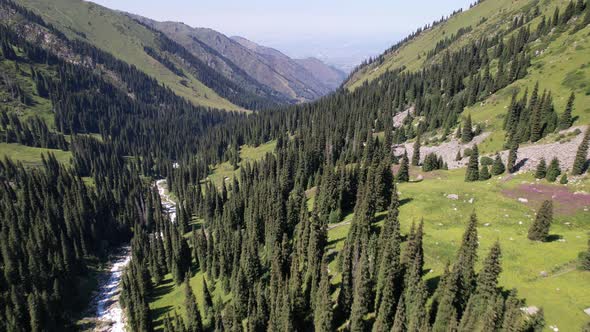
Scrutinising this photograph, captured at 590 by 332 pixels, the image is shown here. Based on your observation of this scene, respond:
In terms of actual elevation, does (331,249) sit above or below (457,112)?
below

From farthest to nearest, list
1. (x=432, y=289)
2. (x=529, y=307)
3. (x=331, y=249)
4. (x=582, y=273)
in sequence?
(x=331, y=249)
(x=432, y=289)
(x=582, y=273)
(x=529, y=307)

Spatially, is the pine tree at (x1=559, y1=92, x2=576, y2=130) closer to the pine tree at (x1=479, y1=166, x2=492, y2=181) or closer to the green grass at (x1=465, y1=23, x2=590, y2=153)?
the green grass at (x1=465, y1=23, x2=590, y2=153)

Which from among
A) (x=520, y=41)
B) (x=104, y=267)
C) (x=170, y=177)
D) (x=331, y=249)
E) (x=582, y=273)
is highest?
(x=520, y=41)

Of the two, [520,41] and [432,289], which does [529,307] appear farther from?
[520,41]

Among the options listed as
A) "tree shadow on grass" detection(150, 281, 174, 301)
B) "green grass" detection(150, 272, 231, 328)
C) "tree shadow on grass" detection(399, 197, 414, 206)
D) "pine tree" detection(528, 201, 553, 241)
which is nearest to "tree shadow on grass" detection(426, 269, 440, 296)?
"pine tree" detection(528, 201, 553, 241)

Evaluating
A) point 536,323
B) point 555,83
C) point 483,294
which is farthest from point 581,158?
point 555,83

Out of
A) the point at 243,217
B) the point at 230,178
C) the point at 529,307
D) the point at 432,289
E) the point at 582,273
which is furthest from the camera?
the point at 230,178

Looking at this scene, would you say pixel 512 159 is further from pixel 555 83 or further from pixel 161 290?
pixel 161 290

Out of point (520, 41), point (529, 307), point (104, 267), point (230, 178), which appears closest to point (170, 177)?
point (230, 178)

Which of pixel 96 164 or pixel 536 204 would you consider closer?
pixel 536 204
